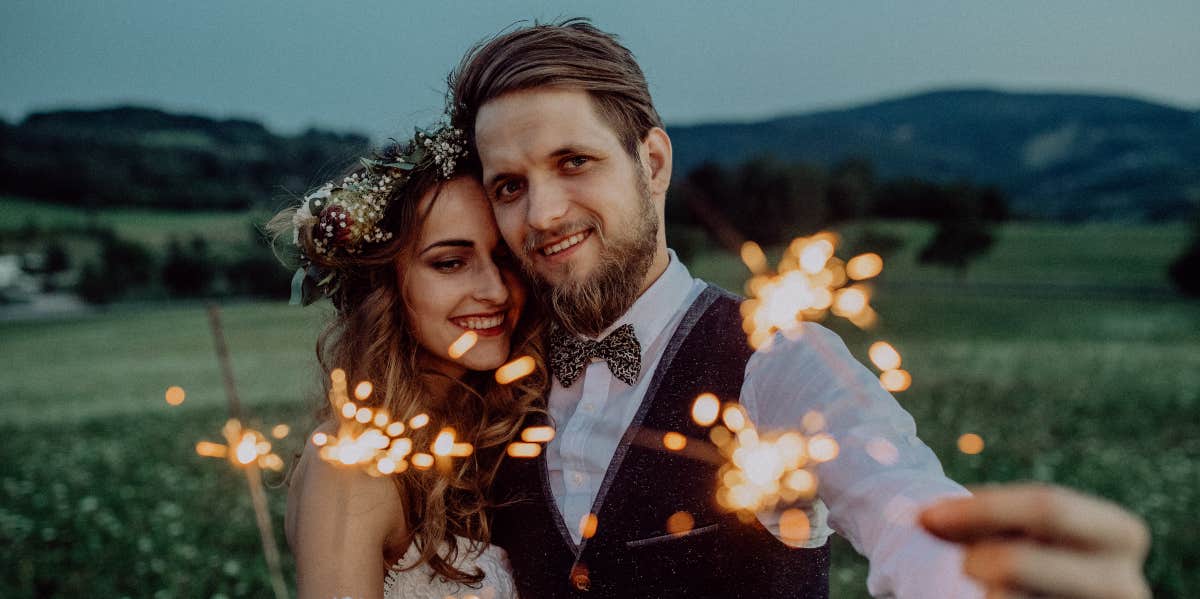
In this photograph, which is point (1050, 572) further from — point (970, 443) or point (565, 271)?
point (565, 271)

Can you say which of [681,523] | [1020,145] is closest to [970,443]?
[681,523]

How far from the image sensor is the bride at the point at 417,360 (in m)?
2.64

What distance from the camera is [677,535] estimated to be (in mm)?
2215

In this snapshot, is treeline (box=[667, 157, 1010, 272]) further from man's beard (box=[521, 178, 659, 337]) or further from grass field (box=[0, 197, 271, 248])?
man's beard (box=[521, 178, 659, 337])

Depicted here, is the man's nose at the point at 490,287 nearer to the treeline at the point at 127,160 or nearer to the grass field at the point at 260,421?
the grass field at the point at 260,421

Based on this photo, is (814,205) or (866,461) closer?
(866,461)

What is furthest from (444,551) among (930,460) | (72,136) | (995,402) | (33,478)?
(72,136)

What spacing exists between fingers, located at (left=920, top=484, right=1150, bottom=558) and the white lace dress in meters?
2.15

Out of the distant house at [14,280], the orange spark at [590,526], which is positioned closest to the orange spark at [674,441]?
the orange spark at [590,526]

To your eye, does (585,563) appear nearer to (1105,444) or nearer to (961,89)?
(1105,444)

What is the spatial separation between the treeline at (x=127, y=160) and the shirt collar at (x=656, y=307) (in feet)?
118

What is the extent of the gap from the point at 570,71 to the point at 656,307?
844mm

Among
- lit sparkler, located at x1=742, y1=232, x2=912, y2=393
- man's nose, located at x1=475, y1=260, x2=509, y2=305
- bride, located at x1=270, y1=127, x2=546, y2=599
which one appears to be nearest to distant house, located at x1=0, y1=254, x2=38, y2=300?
bride, located at x1=270, y1=127, x2=546, y2=599

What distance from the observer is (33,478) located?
8633mm
